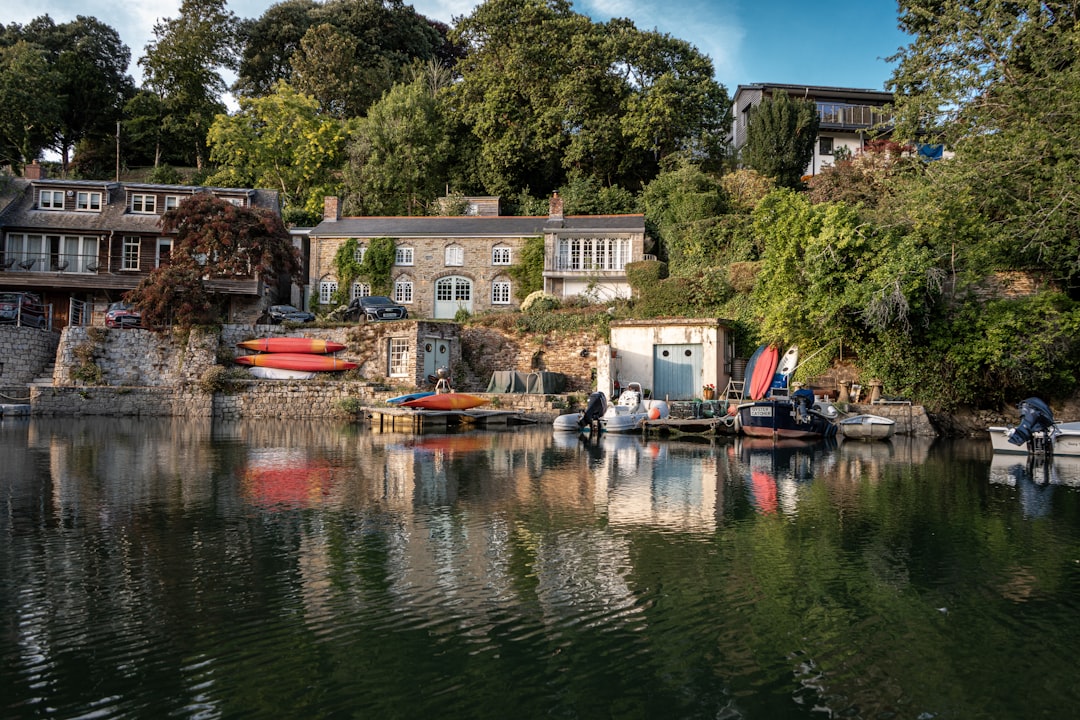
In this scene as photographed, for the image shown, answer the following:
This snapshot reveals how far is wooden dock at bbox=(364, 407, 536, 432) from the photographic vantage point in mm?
25422

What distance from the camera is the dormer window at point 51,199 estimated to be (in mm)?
39125

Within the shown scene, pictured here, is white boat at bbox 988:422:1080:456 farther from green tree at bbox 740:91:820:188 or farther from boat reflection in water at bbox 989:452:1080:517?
green tree at bbox 740:91:820:188

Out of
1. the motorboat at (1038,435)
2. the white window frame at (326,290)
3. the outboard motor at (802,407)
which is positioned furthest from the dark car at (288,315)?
the motorboat at (1038,435)

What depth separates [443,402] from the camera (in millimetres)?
26219

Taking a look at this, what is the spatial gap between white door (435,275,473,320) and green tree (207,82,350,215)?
40.6 ft

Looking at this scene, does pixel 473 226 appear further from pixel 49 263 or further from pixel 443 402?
pixel 49 263

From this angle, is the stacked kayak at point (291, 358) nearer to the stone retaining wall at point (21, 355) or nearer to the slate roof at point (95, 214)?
the stone retaining wall at point (21, 355)

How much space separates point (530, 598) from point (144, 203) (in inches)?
1588

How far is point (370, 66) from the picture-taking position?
59.0 meters

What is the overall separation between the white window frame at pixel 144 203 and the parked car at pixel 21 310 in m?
8.34

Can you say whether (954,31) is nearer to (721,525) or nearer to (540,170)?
(721,525)

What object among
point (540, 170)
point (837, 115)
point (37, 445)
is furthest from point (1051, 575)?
point (837, 115)

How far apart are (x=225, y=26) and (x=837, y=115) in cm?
4333

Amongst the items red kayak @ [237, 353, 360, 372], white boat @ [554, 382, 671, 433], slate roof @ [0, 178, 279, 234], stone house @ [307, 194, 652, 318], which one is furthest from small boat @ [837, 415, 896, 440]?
slate roof @ [0, 178, 279, 234]
